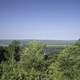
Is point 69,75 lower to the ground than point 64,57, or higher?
lower

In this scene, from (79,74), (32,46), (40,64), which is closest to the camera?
(79,74)

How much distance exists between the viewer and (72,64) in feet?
85.2

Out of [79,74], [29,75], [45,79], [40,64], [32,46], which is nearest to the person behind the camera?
[29,75]

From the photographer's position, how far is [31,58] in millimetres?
27547

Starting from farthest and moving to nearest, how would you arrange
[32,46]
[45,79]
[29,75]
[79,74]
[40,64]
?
[32,46], [40,64], [45,79], [79,74], [29,75]

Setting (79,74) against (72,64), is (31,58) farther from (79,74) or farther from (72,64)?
(79,74)

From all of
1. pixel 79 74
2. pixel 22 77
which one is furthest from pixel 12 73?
pixel 79 74

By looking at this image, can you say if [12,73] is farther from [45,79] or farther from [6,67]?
[45,79]

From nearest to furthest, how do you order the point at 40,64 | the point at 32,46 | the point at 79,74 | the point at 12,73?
1. the point at 12,73
2. the point at 79,74
3. the point at 40,64
4. the point at 32,46

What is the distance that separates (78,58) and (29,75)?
10.6 meters

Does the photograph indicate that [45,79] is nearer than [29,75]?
No

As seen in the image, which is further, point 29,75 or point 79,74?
point 79,74

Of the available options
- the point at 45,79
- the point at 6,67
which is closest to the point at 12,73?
the point at 6,67

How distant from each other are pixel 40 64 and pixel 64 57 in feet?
10.3
